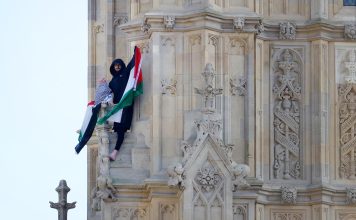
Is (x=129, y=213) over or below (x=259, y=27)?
below

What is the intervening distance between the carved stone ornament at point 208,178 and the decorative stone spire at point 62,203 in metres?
3.34

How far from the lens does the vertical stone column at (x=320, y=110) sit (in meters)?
46.4

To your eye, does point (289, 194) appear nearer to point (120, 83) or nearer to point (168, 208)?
point (168, 208)

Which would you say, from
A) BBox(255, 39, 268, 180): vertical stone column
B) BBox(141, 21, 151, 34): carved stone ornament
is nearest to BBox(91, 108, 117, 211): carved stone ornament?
BBox(141, 21, 151, 34): carved stone ornament

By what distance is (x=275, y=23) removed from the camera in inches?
1842

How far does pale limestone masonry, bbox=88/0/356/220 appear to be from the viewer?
45000mm

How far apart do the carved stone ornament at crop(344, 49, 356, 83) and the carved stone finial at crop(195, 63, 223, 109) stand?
112 inches

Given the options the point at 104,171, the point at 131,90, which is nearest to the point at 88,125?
the point at 131,90

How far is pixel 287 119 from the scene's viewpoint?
46.7 meters

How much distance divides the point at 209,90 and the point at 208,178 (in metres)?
1.58

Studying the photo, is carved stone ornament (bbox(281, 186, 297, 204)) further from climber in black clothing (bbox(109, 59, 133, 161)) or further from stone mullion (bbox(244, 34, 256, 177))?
climber in black clothing (bbox(109, 59, 133, 161))

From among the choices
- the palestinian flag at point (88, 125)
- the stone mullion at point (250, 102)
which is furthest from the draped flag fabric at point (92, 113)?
the stone mullion at point (250, 102)

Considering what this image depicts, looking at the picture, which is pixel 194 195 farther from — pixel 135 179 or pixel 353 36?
pixel 353 36

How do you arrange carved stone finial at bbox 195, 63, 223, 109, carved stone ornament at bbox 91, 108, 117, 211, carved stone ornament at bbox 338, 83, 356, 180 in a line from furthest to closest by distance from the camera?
carved stone ornament at bbox 338, 83, 356, 180 < carved stone ornament at bbox 91, 108, 117, 211 < carved stone finial at bbox 195, 63, 223, 109
